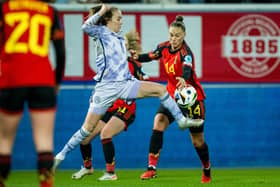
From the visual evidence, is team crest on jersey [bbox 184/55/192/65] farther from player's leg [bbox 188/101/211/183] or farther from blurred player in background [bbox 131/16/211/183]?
player's leg [bbox 188/101/211/183]

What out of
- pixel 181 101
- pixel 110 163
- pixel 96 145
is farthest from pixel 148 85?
pixel 96 145

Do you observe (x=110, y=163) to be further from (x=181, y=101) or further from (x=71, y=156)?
(x=71, y=156)

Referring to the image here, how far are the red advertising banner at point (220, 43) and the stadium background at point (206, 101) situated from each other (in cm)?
2

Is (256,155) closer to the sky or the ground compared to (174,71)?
closer to the ground

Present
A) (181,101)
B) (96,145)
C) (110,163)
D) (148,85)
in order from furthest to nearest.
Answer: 1. (96,145)
2. (110,163)
3. (181,101)
4. (148,85)

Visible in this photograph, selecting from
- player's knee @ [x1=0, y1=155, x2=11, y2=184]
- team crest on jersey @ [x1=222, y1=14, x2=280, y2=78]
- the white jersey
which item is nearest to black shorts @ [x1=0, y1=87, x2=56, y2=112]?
player's knee @ [x1=0, y1=155, x2=11, y2=184]

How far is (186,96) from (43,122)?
3.58m

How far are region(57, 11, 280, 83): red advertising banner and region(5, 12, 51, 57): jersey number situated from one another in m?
6.78

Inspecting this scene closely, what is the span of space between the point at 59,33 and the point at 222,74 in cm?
701

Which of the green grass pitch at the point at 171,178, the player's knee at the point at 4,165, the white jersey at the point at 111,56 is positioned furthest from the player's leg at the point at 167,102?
the player's knee at the point at 4,165

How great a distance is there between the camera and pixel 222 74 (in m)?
13.3

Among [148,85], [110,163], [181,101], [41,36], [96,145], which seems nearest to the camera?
[41,36]

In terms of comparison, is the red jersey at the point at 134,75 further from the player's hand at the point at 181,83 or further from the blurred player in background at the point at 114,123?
the player's hand at the point at 181,83

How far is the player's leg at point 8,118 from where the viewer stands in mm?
6418
